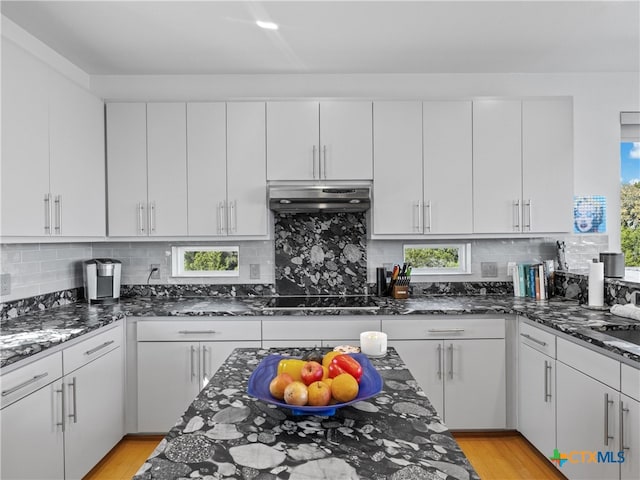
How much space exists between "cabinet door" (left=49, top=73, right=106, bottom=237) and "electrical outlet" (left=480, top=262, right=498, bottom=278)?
2.98 m

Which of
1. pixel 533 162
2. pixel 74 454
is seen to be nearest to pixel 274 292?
pixel 74 454

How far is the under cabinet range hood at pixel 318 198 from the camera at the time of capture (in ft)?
10.5

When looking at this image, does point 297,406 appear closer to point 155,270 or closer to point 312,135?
point 312,135

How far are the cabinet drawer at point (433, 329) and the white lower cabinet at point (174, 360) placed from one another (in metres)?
0.93

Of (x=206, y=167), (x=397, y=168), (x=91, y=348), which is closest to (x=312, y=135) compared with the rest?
(x=397, y=168)

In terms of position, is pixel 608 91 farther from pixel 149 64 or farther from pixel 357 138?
pixel 149 64

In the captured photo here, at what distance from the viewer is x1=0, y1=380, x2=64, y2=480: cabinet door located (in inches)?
72.4

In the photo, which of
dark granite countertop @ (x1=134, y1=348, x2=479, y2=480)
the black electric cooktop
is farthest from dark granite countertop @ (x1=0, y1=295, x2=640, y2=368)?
dark granite countertop @ (x1=134, y1=348, x2=479, y2=480)

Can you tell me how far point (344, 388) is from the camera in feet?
3.87

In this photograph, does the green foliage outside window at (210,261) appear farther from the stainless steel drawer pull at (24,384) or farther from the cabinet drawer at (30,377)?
the stainless steel drawer pull at (24,384)

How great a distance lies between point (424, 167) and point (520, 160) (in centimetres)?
72

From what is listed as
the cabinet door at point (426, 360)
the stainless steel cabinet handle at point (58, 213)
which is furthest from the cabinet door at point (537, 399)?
the stainless steel cabinet handle at point (58, 213)

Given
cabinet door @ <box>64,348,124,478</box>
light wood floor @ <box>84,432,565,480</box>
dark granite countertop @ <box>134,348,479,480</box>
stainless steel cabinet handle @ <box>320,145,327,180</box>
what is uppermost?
stainless steel cabinet handle @ <box>320,145,327,180</box>

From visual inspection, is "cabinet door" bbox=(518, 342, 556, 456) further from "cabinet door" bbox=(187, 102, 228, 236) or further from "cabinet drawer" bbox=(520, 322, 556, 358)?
"cabinet door" bbox=(187, 102, 228, 236)
